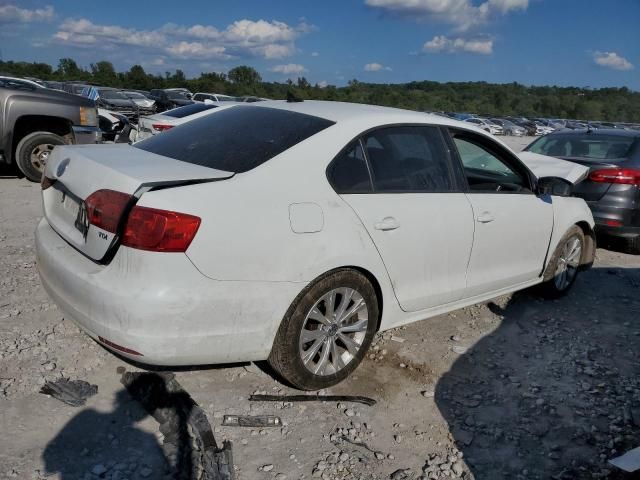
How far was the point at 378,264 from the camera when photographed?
10.3 feet

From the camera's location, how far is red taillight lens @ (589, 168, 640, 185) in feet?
20.4

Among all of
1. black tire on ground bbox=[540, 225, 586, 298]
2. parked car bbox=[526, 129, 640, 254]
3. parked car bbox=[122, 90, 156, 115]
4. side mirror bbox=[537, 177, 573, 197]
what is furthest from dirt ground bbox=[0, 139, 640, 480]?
parked car bbox=[122, 90, 156, 115]

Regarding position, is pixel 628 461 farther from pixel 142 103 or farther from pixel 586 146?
pixel 142 103

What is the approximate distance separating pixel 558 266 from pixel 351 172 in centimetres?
263

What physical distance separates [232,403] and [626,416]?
7.39 ft

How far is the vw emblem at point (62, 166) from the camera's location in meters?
3.05

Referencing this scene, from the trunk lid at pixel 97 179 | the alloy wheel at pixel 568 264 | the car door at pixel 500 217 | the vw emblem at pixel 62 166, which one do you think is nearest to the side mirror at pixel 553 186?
the car door at pixel 500 217

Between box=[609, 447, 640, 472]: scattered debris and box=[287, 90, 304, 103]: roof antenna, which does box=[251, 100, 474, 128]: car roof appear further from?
box=[609, 447, 640, 472]: scattered debris

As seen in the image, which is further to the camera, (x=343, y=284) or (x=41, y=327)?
(x=41, y=327)

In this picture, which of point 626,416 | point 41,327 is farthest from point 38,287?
point 626,416

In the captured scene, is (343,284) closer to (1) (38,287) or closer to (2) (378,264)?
(2) (378,264)

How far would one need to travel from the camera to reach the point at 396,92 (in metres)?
90.7

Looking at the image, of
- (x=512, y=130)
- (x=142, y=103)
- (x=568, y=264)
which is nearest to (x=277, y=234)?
(x=568, y=264)

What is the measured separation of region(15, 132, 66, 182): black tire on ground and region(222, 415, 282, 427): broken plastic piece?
6.86 m
